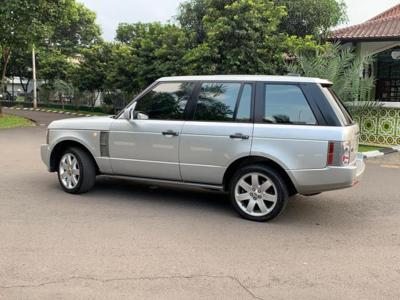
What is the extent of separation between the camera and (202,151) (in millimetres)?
6234

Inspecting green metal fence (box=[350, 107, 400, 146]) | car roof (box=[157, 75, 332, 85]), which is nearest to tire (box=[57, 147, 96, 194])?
car roof (box=[157, 75, 332, 85])

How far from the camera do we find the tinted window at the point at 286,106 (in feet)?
19.1

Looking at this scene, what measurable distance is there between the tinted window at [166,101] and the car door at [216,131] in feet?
0.66

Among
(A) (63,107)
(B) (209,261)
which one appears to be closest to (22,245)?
(B) (209,261)

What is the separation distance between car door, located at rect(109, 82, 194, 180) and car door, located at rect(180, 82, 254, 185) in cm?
17

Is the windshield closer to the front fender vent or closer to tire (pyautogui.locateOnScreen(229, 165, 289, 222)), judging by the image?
tire (pyautogui.locateOnScreen(229, 165, 289, 222))

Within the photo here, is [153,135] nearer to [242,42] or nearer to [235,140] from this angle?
[235,140]

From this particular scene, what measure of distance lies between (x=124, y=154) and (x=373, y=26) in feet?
44.9

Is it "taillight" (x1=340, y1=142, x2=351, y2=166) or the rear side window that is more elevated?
the rear side window

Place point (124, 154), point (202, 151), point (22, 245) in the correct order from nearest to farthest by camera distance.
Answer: point (22, 245) → point (202, 151) → point (124, 154)

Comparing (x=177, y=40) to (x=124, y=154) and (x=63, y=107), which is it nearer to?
(x=124, y=154)

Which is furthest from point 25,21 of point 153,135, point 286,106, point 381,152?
point 286,106

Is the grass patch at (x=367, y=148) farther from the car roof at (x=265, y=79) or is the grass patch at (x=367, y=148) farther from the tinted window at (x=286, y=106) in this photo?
the tinted window at (x=286, y=106)

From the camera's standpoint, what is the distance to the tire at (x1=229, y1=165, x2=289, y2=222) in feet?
19.2
